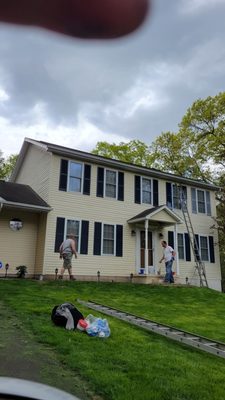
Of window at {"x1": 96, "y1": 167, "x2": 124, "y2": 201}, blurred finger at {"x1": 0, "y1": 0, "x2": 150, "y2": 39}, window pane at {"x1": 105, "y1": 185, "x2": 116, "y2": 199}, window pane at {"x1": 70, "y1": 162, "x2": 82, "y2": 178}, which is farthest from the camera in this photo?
window pane at {"x1": 105, "y1": 185, "x2": 116, "y2": 199}

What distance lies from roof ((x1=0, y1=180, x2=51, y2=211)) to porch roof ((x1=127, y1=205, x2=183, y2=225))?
13.1 ft

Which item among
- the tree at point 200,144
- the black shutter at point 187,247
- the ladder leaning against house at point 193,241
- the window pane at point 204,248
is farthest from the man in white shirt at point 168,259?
the tree at point 200,144

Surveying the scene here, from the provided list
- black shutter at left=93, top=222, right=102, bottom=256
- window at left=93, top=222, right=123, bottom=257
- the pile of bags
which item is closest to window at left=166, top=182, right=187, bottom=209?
window at left=93, top=222, right=123, bottom=257

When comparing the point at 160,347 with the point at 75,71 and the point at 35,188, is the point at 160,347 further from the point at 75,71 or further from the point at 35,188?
the point at 35,188

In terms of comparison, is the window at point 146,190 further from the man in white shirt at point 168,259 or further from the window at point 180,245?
the man in white shirt at point 168,259

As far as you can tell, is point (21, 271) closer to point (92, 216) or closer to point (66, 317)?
point (92, 216)

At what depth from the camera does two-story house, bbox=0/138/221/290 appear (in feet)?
46.1

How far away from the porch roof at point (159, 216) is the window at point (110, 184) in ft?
4.61

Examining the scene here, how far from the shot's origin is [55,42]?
85 centimetres

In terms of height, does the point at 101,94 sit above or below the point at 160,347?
above

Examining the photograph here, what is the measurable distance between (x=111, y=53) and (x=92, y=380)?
3851 millimetres

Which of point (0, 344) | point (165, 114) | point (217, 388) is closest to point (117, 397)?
point (217, 388)

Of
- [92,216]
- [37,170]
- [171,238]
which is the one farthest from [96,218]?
[171,238]

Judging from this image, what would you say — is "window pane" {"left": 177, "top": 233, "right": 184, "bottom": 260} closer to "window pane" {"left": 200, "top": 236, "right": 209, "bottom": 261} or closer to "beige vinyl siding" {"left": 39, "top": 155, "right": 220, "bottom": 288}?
"beige vinyl siding" {"left": 39, "top": 155, "right": 220, "bottom": 288}
